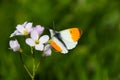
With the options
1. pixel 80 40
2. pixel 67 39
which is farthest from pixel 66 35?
pixel 80 40

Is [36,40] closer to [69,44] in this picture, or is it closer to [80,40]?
[69,44]

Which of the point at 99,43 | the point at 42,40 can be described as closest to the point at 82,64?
the point at 99,43

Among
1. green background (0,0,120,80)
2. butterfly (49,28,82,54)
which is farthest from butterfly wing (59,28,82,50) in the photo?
green background (0,0,120,80)

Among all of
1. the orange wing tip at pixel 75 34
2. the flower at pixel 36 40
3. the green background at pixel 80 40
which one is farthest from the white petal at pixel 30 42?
the green background at pixel 80 40

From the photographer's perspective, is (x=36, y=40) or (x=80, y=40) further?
(x=80, y=40)

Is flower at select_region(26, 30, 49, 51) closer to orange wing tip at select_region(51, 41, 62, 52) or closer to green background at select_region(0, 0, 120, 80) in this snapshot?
orange wing tip at select_region(51, 41, 62, 52)

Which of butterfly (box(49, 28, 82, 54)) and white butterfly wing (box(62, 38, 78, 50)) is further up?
butterfly (box(49, 28, 82, 54))

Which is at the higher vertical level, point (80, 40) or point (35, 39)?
point (35, 39)

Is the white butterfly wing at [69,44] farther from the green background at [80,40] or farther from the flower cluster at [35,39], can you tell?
the green background at [80,40]
